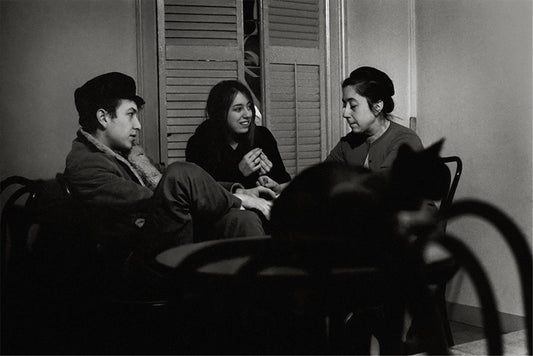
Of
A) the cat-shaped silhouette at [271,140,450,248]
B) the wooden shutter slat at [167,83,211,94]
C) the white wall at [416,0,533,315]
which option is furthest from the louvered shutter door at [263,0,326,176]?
the cat-shaped silhouette at [271,140,450,248]

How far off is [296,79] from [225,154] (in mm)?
625

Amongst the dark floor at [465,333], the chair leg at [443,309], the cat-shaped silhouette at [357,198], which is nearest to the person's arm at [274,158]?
the chair leg at [443,309]

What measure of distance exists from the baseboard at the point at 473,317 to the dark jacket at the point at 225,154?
43.5 inches

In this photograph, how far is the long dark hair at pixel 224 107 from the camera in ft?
10.7

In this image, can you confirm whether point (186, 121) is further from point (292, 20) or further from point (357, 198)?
point (357, 198)

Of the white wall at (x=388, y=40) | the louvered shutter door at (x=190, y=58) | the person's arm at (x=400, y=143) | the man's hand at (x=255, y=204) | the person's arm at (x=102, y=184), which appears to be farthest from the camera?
the white wall at (x=388, y=40)

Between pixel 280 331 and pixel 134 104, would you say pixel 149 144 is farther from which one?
pixel 280 331

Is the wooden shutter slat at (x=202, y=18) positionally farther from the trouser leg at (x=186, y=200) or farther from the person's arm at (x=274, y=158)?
the trouser leg at (x=186, y=200)

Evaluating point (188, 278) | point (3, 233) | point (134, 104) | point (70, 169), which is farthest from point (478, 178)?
point (188, 278)

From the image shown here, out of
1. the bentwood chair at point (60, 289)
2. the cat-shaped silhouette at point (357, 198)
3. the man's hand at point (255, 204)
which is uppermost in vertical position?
the cat-shaped silhouette at point (357, 198)

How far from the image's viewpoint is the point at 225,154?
322 centimetres

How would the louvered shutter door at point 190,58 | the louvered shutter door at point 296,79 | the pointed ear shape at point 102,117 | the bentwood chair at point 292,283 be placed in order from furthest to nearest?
1. the louvered shutter door at point 296,79
2. the louvered shutter door at point 190,58
3. the pointed ear shape at point 102,117
4. the bentwood chair at point 292,283

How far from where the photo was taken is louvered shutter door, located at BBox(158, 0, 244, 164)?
324 centimetres

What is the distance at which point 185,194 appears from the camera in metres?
2.27
